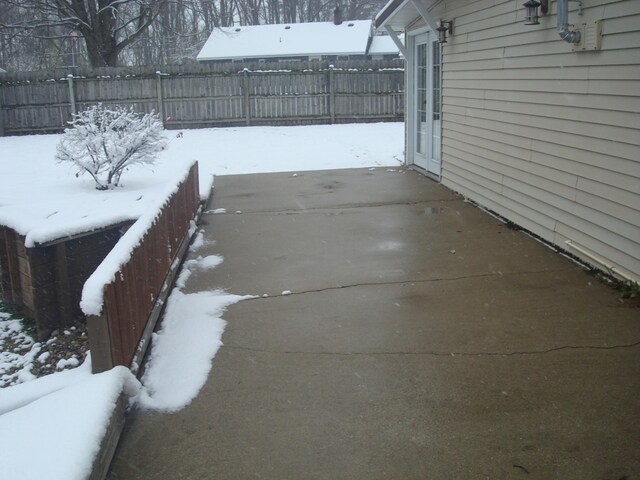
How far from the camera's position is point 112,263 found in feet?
11.4

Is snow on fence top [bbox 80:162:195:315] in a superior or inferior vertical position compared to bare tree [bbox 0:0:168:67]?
inferior

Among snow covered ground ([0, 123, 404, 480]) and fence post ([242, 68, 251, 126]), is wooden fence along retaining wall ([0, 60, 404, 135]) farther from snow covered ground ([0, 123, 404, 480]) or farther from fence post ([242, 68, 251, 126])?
snow covered ground ([0, 123, 404, 480])

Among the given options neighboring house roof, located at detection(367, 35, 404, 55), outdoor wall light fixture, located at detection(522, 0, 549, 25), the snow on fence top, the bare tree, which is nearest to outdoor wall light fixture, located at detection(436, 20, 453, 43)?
outdoor wall light fixture, located at detection(522, 0, 549, 25)

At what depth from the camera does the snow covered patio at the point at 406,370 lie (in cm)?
280

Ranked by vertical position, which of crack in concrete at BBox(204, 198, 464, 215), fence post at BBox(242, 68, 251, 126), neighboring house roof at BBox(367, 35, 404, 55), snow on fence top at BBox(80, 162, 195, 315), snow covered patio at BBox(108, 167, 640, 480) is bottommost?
snow covered patio at BBox(108, 167, 640, 480)

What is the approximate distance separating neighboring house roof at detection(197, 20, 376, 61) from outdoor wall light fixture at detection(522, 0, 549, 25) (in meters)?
28.3

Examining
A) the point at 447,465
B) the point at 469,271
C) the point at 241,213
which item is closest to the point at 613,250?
the point at 469,271

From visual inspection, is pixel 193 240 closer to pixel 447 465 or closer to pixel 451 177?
pixel 451 177

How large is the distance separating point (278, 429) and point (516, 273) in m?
2.94

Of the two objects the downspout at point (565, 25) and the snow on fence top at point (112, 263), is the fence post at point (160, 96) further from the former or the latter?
the downspout at point (565, 25)

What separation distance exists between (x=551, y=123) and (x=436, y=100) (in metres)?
4.30

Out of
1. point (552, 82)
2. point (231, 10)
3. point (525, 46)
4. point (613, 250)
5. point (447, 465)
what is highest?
point (231, 10)

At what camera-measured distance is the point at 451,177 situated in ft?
29.8

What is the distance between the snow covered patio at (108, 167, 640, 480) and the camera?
2799 millimetres
